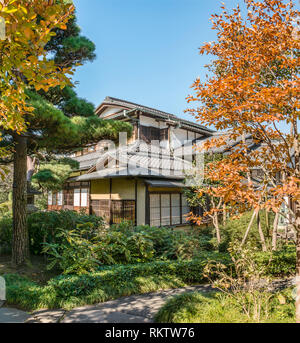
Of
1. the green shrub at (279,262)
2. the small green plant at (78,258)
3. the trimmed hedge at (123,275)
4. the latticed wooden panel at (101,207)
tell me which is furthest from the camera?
the latticed wooden panel at (101,207)

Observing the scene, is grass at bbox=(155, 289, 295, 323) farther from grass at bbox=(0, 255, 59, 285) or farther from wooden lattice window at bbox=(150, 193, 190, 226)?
wooden lattice window at bbox=(150, 193, 190, 226)

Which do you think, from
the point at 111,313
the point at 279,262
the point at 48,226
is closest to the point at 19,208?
the point at 48,226

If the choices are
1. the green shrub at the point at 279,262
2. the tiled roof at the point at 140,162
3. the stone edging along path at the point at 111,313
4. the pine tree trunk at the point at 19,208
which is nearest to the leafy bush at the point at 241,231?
the green shrub at the point at 279,262

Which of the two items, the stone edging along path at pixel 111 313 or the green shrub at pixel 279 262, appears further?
the green shrub at pixel 279 262

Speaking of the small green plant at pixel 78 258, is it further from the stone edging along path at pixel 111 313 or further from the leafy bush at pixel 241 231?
the leafy bush at pixel 241 231

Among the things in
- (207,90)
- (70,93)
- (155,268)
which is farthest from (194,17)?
(155,268)

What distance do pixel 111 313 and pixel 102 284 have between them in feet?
3.13

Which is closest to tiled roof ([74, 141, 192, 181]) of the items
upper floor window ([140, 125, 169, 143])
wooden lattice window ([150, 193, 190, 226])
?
upper floor window ([140, 125, 169, 143])

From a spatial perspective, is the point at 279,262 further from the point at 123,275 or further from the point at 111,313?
the point at 111,313

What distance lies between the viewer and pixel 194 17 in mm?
5637

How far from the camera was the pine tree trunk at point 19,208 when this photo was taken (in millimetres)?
6547

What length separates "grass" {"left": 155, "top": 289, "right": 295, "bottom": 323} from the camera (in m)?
3.63

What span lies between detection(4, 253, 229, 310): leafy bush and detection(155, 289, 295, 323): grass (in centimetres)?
135

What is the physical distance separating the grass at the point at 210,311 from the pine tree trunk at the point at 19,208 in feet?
14.6
